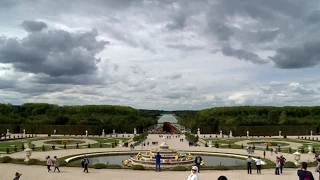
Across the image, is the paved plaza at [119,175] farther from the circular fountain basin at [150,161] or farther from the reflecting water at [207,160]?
the reflecting water at [207,160]

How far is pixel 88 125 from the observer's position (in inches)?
3248

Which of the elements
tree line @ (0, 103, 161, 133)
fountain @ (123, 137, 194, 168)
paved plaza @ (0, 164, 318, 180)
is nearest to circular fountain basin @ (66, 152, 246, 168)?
fountain @ (123, 137, 194, 168)

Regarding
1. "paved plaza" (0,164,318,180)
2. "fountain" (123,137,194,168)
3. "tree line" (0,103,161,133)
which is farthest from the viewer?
"tree line" (0,103,161,133)

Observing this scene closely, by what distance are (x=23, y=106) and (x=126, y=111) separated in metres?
36.6

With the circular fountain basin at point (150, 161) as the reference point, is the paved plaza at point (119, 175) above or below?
above

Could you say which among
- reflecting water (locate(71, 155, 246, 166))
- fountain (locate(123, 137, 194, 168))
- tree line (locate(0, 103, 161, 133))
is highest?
tree line (locate(0, 103, 161, 133))

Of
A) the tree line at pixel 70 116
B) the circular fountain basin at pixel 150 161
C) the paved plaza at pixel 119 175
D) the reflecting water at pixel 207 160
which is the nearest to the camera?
the paved plaza at pixel 119 175

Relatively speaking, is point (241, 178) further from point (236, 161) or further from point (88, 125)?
point (88, 125)

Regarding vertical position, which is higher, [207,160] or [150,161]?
[150,161]

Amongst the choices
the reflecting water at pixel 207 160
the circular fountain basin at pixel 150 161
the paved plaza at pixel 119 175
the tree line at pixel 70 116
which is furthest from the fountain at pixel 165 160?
the tree line at pixel 70 116

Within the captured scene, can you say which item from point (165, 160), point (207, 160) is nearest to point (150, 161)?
point (165, 160)

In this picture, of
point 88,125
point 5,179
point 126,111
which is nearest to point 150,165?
point 5,179

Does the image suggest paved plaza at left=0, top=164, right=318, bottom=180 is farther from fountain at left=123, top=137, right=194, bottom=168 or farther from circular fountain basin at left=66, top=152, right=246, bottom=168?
circular fountain basin at left=66, top=152, right=246, bottom=168

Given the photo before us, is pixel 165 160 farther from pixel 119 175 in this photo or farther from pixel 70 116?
pixel 70 116
